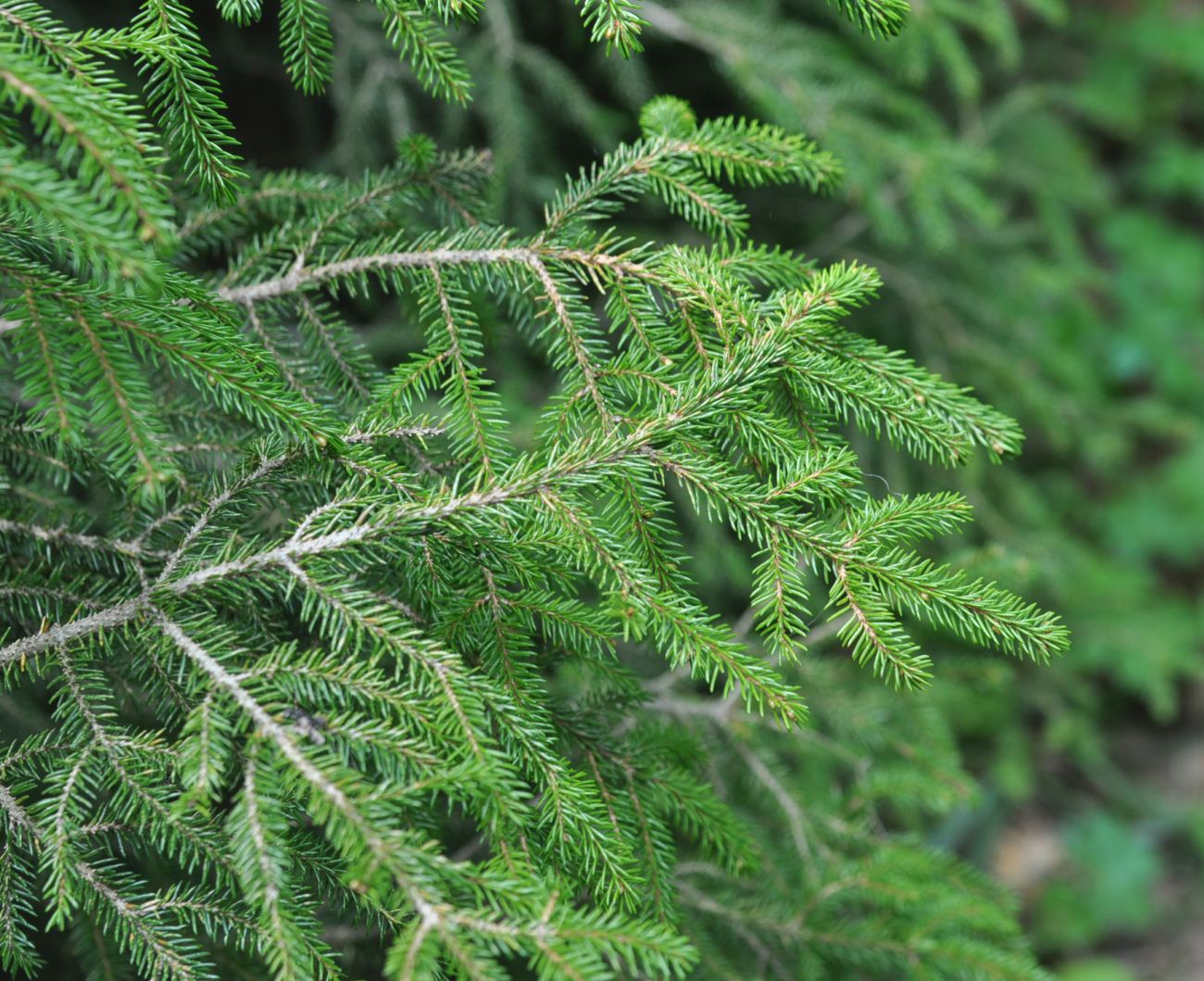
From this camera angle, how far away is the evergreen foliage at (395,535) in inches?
32.8

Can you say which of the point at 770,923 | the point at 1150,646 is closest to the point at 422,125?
the point at 770,923

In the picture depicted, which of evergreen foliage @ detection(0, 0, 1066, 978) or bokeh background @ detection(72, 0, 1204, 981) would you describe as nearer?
evergreen foliage @ detection(0, 0, 1066, 978)

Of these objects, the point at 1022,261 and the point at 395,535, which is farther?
the point at 1022,261

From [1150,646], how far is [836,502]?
2.58 metres

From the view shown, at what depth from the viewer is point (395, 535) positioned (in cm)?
91

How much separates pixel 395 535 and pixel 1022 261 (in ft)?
8.85

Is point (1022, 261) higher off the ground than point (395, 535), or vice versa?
point (1022, 261)

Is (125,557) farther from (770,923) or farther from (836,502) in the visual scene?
(770,923)

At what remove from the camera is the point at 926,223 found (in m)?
2.25

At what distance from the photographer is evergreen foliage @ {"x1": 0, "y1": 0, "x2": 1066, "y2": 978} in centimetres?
83

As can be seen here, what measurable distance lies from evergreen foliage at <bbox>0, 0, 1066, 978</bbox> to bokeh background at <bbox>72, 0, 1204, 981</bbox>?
0.86 metres

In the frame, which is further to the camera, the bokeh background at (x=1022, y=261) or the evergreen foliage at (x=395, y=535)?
the bokeh background at (x=1022, y=261)

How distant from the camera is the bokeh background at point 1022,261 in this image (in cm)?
225

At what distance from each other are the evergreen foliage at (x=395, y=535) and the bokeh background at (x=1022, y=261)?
2.83ft
